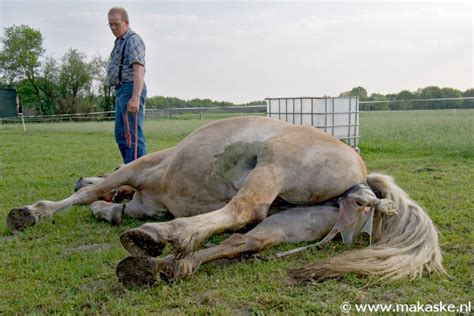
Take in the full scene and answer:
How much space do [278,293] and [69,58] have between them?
50090 millimetres

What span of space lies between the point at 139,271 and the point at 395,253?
140 cm

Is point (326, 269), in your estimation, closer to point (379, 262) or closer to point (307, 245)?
point (379, 262)

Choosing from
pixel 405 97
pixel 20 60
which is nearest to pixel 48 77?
pixel 20 60

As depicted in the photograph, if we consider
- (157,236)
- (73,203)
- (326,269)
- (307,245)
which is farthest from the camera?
(73,203)

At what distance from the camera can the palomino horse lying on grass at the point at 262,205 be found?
96.5 inches

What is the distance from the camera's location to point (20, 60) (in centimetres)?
4831

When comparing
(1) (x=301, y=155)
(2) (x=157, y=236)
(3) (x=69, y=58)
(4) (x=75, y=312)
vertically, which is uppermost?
(3) (x=69, y=58)

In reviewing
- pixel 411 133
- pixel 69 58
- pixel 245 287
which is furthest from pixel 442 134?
pixel 69 58

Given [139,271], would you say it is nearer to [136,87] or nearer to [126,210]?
[126,210]

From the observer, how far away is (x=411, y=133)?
35.8 feet

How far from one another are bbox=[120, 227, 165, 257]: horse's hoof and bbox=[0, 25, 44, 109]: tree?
5033cm

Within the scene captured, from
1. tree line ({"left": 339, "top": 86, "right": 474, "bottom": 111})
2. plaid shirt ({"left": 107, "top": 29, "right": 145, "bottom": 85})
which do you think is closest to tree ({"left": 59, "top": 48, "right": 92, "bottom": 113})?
tree line ({"left": 339, "top": 86, "right": 474, "bottom": 111})

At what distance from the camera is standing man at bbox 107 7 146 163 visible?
5.37 m

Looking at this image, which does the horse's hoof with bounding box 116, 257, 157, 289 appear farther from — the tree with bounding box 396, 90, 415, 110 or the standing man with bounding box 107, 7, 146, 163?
the tree with bounding box 396, 90, 415, 110
